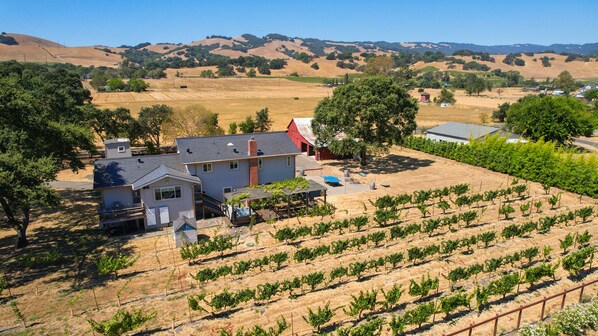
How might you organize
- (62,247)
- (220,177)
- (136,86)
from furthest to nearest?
(136,86), (220,177), (62,247)

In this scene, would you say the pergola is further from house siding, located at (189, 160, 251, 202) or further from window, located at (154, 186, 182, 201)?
window, located at (154, 186, 182, 201)

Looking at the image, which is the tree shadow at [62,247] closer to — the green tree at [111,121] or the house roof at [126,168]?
the house roof at [126,168]

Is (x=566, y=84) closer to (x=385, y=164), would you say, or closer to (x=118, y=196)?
(x=385, y=164)

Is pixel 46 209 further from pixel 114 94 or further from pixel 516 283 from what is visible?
pixel 114 94

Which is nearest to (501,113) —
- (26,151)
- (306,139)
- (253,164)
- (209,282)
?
(306,139)

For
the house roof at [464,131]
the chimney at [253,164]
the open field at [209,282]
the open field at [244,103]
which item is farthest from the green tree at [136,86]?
the chimney at [253,164]

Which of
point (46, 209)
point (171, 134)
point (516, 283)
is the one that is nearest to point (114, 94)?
point (171, 134)

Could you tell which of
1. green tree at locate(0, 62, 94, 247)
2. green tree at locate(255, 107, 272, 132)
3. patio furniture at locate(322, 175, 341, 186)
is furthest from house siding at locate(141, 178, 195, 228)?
green tree at locate(255, 107, 272, 132)
